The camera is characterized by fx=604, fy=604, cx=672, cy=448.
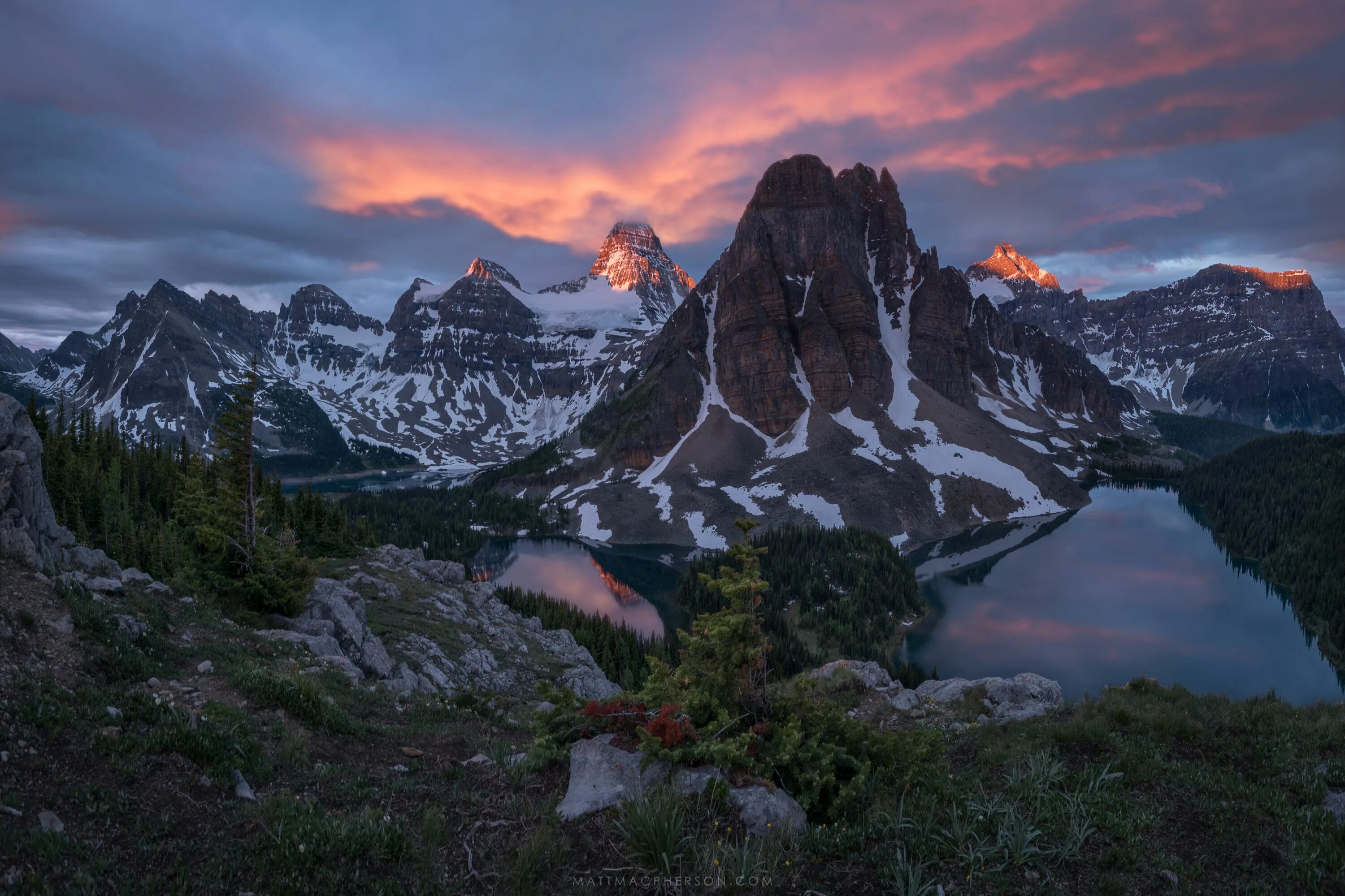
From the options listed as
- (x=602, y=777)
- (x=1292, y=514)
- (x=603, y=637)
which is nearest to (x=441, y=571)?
(x=603, y=637)

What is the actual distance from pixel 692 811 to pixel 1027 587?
83769mm

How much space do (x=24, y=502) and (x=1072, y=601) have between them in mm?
86793

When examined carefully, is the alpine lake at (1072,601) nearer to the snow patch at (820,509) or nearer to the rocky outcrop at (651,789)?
the snow patch at (820,509)

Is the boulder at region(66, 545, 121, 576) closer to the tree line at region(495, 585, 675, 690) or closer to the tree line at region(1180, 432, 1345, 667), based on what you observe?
the tree line at region(495, 585, 675, 690)

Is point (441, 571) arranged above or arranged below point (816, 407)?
below

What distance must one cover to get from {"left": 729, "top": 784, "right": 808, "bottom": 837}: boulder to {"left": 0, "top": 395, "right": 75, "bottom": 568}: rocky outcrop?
1696 cm

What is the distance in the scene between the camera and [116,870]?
253 inches

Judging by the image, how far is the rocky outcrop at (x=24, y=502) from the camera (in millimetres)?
14234

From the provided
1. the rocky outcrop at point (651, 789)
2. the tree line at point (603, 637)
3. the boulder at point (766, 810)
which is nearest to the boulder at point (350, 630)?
the rocky outcrop at point (651, 789)

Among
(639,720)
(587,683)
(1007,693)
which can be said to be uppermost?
(639,720)

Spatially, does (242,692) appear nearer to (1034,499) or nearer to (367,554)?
(367,554)

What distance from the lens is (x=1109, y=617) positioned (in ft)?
215

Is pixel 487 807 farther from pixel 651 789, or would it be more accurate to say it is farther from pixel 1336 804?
pixel 1336 804

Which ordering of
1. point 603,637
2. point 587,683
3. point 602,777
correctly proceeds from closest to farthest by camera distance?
point 602,777
point 587,683
point 603,637
